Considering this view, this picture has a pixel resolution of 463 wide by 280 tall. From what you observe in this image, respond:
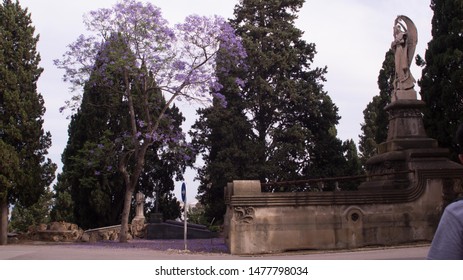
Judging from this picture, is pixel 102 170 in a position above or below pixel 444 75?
below

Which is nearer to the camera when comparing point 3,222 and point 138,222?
point 3,222

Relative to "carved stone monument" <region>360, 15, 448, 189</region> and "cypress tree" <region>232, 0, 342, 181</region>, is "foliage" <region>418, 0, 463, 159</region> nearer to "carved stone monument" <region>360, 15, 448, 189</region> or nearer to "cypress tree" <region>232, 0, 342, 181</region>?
"carved stone monument" <region>360, 15, 448, 189</region>

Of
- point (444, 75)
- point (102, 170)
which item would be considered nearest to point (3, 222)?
point (102, 170)

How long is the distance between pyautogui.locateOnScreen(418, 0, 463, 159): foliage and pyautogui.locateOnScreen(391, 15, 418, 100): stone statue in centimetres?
346

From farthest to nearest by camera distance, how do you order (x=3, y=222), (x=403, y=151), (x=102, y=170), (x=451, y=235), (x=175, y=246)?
(x=102, y=170) → (x=3, y=222) → (x=175, y=246) → (x=403, y=151) → (x=451, y=235)

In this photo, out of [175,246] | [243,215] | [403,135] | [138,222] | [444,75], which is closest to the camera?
[243,215]

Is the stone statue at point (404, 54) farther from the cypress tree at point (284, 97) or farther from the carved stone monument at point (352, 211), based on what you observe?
the cypress tree at point (284, 97)

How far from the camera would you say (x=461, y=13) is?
1753cm

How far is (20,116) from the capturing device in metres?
18.9

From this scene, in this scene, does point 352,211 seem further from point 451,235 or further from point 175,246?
point 451,235

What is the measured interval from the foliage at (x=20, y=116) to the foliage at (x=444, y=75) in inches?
593

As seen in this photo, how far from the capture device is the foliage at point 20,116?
18.2 m

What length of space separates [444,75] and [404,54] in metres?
4.74
